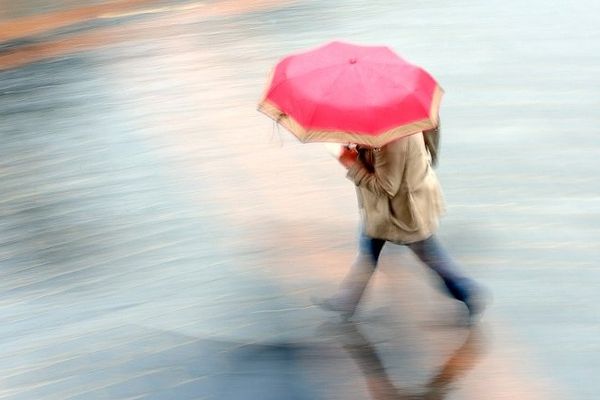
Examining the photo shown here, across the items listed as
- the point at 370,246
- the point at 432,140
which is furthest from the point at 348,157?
the point at 370,246

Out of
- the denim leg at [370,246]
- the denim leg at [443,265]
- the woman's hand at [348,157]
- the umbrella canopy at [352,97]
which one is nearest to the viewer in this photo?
the umbrella canopy at [352,97]

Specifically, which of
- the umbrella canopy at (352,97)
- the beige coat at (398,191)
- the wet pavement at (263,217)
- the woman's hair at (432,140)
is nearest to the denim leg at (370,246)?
the beige coat at (398,191)

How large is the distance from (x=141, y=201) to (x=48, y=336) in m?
1.50

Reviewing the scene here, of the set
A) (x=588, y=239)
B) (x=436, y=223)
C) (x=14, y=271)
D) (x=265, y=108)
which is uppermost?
(x=265, y=108)

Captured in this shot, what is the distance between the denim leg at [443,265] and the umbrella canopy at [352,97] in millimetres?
901

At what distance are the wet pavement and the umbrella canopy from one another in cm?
156

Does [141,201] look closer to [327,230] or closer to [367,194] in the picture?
[327,230]

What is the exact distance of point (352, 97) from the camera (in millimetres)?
3865

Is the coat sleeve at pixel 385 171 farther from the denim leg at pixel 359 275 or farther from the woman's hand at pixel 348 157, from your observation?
the denim leg at pixel 359 275

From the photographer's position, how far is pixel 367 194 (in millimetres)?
4324

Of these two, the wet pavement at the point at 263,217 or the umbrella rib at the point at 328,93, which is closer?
the umbrella rib at the point at 328,93

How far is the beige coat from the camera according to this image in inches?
162

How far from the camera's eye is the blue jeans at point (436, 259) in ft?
15.0

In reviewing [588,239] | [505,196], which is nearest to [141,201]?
[505,196]
